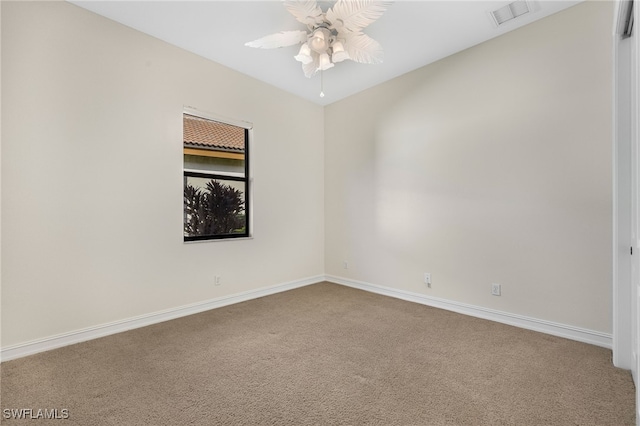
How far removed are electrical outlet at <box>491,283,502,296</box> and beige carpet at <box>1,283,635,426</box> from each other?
295mm

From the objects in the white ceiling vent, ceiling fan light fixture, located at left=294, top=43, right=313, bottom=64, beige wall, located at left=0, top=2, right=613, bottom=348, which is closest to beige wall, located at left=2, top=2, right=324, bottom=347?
beige wall, located at left=0, top=2, right=613, bottom=348

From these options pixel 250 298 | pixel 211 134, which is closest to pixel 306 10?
pixel 211 134

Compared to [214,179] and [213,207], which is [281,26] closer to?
[214,179]

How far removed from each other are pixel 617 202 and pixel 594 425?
1452 mm

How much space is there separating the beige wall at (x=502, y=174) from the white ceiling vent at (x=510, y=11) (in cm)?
23

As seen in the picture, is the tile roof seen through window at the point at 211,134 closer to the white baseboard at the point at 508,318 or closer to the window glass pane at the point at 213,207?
the window glass pane at the point at 213,207

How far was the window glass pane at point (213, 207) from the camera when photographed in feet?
11.6

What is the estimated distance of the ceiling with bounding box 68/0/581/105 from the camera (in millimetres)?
2633

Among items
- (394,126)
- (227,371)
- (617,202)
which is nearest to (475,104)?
(394,126)

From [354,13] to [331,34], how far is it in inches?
14.3

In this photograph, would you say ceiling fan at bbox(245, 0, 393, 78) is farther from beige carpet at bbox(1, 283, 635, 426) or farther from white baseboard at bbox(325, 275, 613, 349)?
white baseboard at bbox(325, 275, 613, 349)

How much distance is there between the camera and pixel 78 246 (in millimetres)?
2633

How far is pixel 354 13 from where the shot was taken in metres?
2.11

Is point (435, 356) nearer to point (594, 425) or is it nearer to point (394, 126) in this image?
point (594, 425)
